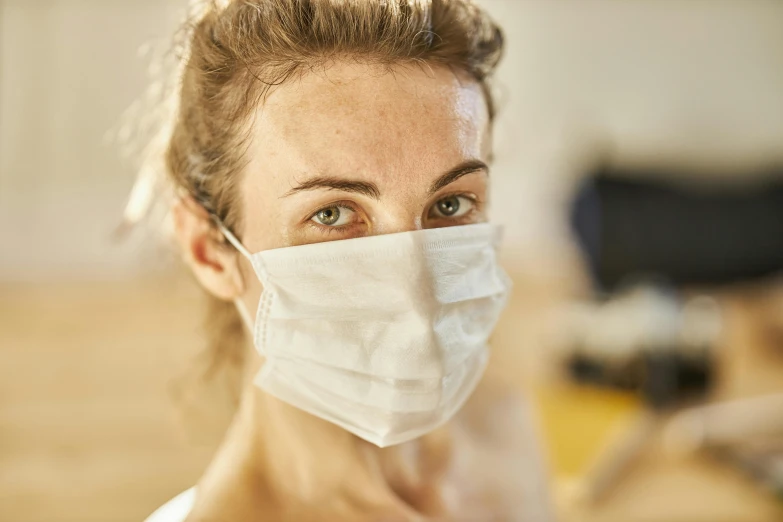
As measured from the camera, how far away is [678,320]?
2.23m

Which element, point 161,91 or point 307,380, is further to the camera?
point 161,91

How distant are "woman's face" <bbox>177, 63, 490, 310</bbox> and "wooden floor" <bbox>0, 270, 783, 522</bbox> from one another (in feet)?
1.64

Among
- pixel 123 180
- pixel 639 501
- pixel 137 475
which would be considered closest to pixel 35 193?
pixel 123 180

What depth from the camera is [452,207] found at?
91 centimetres

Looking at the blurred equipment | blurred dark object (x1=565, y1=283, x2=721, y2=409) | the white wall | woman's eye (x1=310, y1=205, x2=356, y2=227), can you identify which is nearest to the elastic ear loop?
woman's eye (x1=310, y1=205, x2=356, y2=227)

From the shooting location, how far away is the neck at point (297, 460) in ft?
3.12

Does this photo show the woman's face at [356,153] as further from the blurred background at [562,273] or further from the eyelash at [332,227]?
the blurred background at [562,273]

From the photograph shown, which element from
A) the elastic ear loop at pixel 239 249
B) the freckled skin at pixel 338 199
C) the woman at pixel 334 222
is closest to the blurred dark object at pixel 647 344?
the freckled skin at pixel 338 199

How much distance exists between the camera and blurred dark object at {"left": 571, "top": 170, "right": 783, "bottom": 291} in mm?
2492

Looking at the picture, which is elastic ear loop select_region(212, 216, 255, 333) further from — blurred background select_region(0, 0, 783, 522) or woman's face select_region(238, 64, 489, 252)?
blurred background select_region(0, 0, 783, 522)

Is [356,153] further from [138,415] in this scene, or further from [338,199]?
[138,415]

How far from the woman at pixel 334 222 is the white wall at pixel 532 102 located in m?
2.80

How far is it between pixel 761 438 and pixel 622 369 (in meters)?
0.48

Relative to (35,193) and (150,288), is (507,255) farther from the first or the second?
(35,193)
